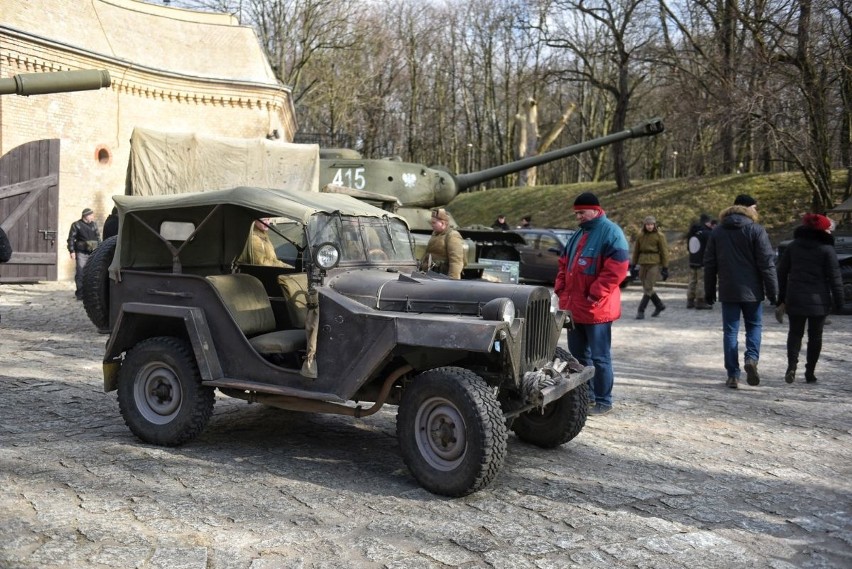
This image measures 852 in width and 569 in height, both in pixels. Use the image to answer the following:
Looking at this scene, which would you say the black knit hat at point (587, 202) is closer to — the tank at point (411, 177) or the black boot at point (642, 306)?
the tank at point (411, 177)

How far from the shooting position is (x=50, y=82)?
796 cm

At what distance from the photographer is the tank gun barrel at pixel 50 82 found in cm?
783

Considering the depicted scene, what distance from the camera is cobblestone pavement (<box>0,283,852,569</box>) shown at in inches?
161

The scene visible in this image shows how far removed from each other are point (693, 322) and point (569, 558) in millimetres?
10800

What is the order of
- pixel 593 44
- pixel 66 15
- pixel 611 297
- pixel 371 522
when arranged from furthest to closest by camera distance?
pixel 593 44
pixel 66 15
pixel 611 297
pixel 371 522

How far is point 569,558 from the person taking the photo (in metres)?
4.05

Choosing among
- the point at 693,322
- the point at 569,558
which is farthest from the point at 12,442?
the point at 693,322

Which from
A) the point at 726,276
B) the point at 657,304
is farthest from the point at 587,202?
the point at 657,304

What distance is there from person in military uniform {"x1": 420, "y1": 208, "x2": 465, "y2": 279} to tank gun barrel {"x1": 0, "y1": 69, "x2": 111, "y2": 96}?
4558 millimetres

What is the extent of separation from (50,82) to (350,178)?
25.2 feet

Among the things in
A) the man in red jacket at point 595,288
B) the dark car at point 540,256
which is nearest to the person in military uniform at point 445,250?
the man in red jacket at point 595,288

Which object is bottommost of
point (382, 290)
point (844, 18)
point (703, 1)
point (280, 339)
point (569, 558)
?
point (569, 558)

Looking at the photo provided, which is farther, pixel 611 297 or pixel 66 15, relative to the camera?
pixel 66 15

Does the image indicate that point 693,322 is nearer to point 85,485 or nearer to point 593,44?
point 85,485
